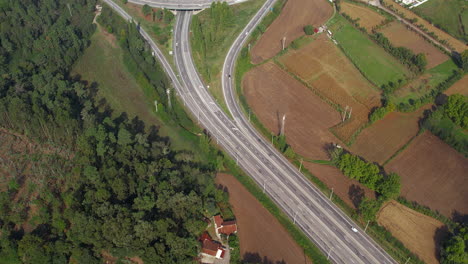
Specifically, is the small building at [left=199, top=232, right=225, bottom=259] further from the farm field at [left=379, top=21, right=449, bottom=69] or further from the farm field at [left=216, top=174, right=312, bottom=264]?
the farm field at [left=379, top=21, right=449, bottom=69]

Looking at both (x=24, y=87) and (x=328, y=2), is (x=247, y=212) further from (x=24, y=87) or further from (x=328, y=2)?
(x=328, y=2)

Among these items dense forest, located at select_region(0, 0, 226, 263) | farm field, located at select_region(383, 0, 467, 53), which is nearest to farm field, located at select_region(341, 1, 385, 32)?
farm field, located at select_region(383, 0, 467, 53)

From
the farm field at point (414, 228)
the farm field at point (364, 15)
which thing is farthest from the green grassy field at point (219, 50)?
the farm field at point (414, 228)

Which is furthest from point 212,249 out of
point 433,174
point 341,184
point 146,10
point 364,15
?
point 364,15

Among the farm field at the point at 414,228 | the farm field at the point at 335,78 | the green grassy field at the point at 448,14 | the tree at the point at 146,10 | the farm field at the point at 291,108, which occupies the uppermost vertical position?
the green grassy field at the point at 448,14

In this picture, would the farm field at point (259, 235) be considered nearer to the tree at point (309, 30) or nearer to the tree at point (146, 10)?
the tree at point (309, 30)

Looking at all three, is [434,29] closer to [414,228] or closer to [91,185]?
[414,228]
